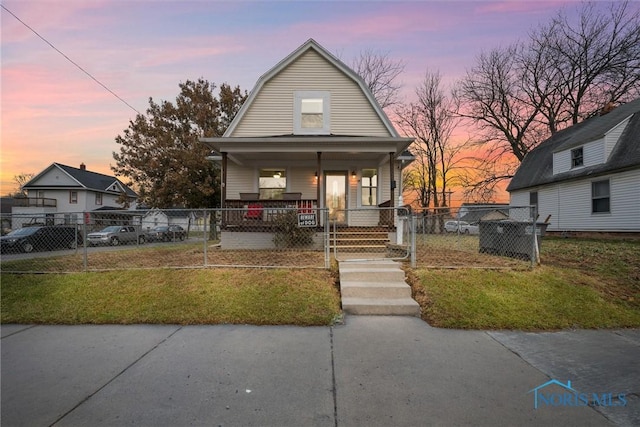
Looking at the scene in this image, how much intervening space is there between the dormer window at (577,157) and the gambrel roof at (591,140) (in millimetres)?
333

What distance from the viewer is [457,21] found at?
1077 cm

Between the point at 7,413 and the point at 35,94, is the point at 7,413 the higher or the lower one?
the lower one

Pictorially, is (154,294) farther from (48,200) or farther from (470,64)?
(48,200)

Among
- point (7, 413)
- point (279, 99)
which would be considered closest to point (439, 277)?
point (7, 413)

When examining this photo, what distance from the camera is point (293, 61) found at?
11.7 meters

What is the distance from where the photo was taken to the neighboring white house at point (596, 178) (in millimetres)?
13266

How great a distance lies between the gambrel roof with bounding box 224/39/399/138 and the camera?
1147cm

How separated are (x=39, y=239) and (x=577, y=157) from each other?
88.0 feet

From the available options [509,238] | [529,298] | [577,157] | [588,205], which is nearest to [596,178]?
[588,205]

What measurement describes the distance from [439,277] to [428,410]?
3.63m

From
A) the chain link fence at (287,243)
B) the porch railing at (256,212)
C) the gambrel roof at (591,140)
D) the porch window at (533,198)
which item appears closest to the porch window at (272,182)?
the porch railing at (256,212)

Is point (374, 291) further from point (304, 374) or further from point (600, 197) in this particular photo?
point (600, 197)

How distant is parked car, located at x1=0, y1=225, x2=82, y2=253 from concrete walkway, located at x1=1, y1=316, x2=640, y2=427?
8675 millimetres

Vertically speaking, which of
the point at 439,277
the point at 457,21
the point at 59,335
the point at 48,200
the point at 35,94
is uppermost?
the point at 457,21
